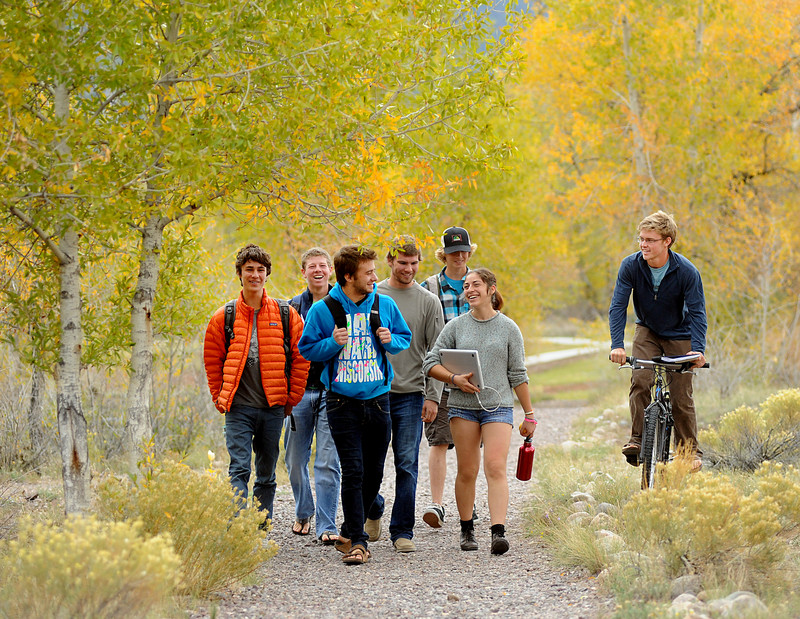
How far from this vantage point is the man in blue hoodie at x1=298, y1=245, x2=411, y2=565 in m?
5.84

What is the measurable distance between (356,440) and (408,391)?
2.36ft

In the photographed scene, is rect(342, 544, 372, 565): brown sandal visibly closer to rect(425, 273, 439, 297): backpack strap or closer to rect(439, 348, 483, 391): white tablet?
rect(439, 348, 483, 391): white tablet

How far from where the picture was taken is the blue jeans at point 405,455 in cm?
630

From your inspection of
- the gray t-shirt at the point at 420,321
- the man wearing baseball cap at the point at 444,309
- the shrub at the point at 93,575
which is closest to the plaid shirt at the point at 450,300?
the man wearing baseball cap at the point at 444,309

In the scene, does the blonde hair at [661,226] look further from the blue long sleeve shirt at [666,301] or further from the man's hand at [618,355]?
the man's hand at [618,355]

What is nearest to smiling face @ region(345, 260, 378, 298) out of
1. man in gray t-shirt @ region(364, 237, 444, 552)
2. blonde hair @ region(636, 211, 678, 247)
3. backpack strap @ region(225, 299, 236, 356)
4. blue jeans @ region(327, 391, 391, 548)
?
man in gray t-shirt @ region(364, 237, 444, 552)

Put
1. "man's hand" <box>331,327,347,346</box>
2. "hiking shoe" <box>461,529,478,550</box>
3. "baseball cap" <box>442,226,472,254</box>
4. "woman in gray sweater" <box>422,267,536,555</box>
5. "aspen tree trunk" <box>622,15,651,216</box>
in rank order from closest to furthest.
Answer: "man's hand" <box>331,327,347,346</box>, "woman in gray sweater" <box>422,267,536,555</box>, "hiking shoe" <box>461,529,478,550</box>, "baseball cap" <box>442,226,472,254</box>, "aspen tree trunk" <box>622,15,651,216</box>

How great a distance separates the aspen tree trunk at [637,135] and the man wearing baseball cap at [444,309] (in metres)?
11.0

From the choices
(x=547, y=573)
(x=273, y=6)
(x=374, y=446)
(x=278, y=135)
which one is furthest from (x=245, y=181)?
(x=547, y=573)

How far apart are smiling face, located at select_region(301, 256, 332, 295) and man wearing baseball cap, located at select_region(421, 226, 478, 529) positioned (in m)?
0.81

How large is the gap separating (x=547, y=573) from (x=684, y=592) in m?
1.19

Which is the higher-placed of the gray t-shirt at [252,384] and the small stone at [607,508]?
the gray t-shirt at [252,384]

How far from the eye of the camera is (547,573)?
5652 millimetres

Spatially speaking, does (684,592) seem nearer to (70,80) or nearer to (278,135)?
A: (278,135)
